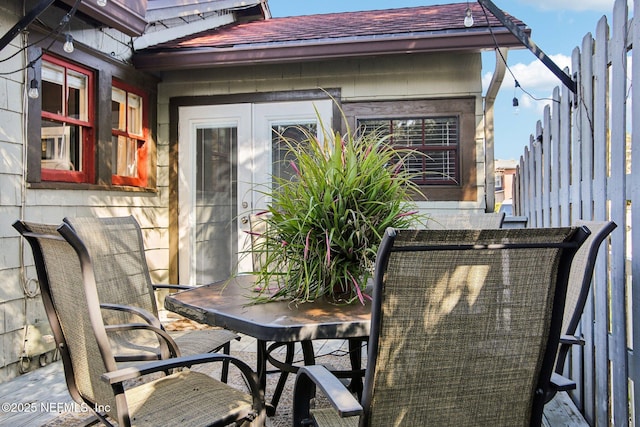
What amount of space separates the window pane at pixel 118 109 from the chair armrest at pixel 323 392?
12.2 feet

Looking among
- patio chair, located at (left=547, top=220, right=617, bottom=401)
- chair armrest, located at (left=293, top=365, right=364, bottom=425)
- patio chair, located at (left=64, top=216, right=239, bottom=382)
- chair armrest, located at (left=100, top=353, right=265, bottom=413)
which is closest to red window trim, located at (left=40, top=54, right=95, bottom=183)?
patio chair, located at (left=64, top=216, right=239, bottom=382)

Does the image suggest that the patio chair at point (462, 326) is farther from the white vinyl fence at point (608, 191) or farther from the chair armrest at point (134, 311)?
the chair armrest at point (134, 311)

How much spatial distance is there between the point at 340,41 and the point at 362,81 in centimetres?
50

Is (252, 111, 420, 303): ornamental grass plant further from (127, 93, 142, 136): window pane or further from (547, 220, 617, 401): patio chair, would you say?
(127, 93, 142, 136): window pane

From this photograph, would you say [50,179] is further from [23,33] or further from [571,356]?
[571,356]

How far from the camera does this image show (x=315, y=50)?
13.9ft

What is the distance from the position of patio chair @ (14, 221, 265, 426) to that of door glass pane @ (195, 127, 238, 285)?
3179 mm

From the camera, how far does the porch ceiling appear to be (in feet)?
13.0

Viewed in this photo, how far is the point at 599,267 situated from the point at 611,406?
577 millimetres

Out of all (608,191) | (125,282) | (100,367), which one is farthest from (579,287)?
(125,282)

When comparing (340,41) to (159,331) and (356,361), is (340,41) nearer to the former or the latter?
(356,361)

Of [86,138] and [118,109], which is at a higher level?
[118,109]

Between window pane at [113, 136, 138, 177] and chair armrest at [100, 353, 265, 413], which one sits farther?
window pane at [113, 136, 138, 177]

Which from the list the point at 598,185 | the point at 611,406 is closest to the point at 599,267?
the point at 598,185
